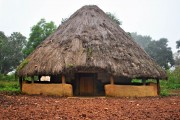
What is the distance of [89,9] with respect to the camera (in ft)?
67.1

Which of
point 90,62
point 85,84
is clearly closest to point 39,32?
point 85,84

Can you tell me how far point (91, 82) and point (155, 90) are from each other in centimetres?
367

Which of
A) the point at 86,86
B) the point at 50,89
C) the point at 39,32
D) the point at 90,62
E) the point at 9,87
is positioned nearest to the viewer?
the point at 90,62

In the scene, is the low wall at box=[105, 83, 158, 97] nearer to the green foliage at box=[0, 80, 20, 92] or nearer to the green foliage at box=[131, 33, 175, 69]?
the green foliage at box=[0, 80, 20, 92]

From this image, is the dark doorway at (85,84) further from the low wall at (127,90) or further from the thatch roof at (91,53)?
the low wall at (127,90)

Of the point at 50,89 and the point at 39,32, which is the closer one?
the point at 50,89

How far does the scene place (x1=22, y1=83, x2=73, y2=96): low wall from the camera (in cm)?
1600

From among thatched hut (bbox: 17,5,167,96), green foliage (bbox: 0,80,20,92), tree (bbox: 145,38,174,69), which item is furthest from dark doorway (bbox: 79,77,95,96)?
tree (bbox: 145,38,174,69)

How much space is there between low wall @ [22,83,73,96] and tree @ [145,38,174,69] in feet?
103

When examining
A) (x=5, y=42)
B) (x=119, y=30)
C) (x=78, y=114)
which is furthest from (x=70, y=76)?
(x=5, y=42)

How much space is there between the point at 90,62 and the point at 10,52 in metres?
31.7

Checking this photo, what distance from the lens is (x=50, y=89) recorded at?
643 inches

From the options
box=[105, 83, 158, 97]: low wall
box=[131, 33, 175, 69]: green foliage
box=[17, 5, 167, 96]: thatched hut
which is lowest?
box=[105, 83, 158, 97]: low wall

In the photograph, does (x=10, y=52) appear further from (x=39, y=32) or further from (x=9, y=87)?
(x=9, y=87)
